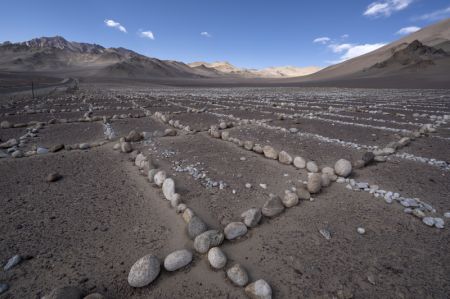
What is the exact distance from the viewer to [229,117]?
717 centimetres

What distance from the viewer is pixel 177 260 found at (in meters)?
1.74

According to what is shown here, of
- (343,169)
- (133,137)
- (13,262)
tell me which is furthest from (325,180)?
(133,137)

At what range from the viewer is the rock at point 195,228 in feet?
6.64

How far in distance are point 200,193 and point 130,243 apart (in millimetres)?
900

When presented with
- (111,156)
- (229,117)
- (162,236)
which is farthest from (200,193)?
(229,117)

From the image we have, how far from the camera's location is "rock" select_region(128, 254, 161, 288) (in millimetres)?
1609

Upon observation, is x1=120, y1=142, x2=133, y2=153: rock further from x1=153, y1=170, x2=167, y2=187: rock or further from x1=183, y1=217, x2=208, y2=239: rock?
x1=183, y1=217, x2=208, y2=239: rock

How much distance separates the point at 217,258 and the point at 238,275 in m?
0.19

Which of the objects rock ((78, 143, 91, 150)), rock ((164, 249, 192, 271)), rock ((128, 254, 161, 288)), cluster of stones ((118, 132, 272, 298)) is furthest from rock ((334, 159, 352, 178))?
rock ((78, 143, 91, 150))

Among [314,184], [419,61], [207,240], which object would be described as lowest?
[207,240]

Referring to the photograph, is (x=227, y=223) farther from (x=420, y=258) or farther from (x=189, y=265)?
(x=420, y=258)

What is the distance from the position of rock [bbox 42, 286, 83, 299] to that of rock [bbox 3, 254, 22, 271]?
0.51 metres

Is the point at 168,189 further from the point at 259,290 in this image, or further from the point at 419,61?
the point at 419,61

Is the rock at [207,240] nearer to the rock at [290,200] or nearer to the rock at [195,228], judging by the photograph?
the rock at [195,228]
